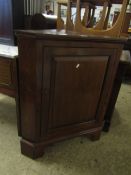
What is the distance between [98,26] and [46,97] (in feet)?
2.29

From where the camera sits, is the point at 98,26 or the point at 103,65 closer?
the point at 103,65

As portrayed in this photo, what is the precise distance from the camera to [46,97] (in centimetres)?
104

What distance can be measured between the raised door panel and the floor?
0.21 meters

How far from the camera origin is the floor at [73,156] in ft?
3.77

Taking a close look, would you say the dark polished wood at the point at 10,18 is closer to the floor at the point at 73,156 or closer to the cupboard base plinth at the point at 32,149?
the floor at the point at 73,156

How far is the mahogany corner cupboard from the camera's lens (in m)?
0.90

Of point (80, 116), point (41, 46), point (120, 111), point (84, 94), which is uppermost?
point (41, 46)

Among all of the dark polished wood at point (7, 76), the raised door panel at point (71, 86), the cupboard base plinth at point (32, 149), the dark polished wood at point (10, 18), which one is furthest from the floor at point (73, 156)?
the dark polished wood at point (10, 18)

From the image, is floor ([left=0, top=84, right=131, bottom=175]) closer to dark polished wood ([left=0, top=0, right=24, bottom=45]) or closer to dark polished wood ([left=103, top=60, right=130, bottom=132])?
dark polished wood ([left=103, top=60, right=130, bottom=132])

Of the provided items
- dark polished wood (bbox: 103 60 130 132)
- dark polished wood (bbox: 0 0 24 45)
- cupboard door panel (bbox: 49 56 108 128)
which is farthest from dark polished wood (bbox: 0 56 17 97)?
dark polished wood (bbox: 103 60 130 132)


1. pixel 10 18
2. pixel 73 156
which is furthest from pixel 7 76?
pixel 73 156

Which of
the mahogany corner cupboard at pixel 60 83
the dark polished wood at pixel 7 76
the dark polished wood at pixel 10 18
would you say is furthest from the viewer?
the dark polished wood at pixel 10 18

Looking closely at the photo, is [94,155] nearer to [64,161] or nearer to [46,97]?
[64,161]

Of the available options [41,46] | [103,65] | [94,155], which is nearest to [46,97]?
[41,46]
